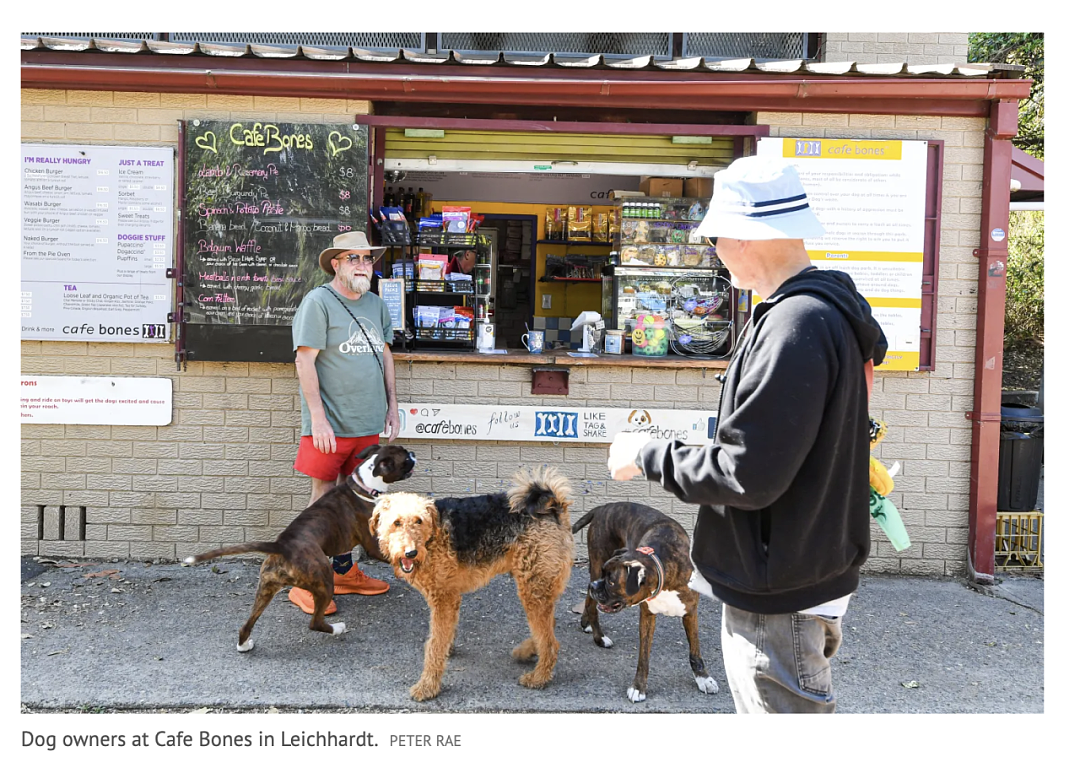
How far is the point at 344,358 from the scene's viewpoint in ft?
16.4

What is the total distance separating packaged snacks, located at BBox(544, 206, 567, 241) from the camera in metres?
8.84

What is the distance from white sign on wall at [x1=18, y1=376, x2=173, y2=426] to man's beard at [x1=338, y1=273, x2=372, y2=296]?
5.88 ft

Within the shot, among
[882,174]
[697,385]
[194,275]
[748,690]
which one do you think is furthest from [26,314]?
[882,174]

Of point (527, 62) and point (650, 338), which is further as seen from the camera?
point (650, 338)

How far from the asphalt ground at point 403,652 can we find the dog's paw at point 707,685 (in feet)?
0.11

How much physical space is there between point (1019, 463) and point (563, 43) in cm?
482

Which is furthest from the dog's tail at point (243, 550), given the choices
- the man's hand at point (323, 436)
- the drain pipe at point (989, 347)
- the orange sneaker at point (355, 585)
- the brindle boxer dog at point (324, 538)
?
the drain pipe at point (989, 347)

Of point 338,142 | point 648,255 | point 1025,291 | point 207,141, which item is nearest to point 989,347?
point 648,255

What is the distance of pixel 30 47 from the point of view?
18.1 ft

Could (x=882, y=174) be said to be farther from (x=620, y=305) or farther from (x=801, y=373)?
(x=801, y=373)

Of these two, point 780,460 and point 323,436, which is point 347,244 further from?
point 780,460

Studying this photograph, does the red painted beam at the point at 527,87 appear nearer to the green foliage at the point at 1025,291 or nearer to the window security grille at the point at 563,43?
the window security grille at the point at 563,43

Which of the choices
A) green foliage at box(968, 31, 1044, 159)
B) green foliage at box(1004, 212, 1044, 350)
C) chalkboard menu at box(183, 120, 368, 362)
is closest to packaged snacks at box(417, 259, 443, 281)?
chalkboard menu at box(183, 120, 368, 362)

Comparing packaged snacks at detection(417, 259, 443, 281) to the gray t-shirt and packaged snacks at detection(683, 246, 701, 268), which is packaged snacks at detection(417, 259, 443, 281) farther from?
packaged snacks at detection(683, 246, 701, 268)
